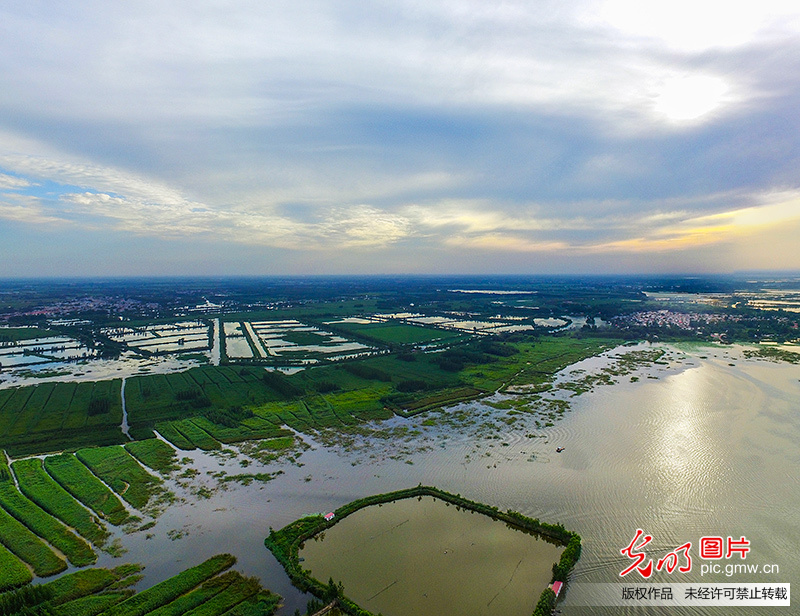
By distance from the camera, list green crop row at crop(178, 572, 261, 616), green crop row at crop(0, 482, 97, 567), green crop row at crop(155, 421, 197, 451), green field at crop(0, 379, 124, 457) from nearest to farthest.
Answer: green crop row at crop(178, 572, 261, 616) → green crop row at crop(0, 482, 97, 567) → green crop row at crop(155, 421, 197, 451) → green field at crop(0, 379, 124, 457)

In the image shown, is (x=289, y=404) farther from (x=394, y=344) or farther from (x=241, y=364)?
(x=394, y=344)

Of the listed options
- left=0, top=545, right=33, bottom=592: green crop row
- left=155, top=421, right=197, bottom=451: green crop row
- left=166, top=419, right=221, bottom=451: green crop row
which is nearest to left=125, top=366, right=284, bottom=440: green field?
left=155, top=421, right=197, bottom=451: green crop row

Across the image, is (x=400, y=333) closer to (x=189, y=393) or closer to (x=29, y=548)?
(x=189, y=393)

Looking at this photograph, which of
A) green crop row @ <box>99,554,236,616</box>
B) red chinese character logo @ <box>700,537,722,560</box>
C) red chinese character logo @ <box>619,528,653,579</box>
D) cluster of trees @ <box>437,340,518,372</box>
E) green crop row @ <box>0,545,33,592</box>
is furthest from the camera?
cluster of trees @ <box>437,340,518,372</box>

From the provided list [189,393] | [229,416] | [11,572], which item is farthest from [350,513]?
[189,393]

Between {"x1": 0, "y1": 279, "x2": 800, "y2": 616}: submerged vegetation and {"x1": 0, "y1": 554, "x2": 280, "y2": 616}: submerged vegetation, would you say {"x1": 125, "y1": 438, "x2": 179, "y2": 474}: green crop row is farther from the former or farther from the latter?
{"x1": 0, "y1": 554, "x2": 280, "y2": 616}: submerged vegetation

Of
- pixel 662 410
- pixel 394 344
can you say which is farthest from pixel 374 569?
pixel 394 344

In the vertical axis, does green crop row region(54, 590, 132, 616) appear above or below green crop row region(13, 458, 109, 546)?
below
